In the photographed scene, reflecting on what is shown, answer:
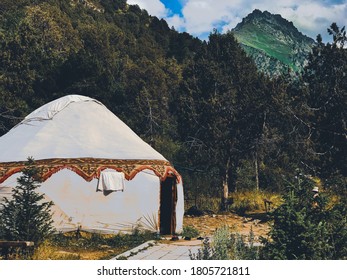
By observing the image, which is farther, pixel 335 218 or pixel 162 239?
pixel 162 239

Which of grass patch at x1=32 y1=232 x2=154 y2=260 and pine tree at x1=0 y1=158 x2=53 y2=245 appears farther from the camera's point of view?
grass patch at x1=32 y1=232 x2=154 y2=260

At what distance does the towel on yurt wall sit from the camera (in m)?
15.1

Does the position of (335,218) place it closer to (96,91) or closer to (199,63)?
(199,63)

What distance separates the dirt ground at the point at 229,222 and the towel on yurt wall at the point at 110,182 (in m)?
2.88

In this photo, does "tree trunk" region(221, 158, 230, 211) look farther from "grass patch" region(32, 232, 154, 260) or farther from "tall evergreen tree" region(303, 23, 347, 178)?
"grass patch" region(32, 232, 154, 260)

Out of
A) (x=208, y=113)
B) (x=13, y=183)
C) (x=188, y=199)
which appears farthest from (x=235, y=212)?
(x=13, y=183)

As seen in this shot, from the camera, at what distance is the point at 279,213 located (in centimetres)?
859

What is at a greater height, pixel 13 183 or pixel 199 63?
pixel 199 63

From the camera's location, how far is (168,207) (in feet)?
57.7

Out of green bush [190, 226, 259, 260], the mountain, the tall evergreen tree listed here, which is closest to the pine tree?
green bush [190, 226, 259, 260]

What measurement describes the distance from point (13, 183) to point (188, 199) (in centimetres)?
972

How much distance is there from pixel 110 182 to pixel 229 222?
5.56 metres

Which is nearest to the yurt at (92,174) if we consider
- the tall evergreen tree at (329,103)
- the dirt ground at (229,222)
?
the dirt ground at (229,222)

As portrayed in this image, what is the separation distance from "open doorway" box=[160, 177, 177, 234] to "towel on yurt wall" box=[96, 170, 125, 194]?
5.99ft
